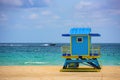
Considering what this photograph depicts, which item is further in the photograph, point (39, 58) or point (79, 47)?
point (39, 58)

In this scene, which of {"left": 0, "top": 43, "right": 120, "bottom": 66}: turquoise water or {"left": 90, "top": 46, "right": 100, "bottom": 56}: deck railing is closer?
{"left": 90, "top": 46, "right": 100, "bottom": 56}: deck railing

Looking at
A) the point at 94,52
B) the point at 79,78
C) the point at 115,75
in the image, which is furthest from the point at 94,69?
the point at 79,78

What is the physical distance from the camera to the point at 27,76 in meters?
12.0

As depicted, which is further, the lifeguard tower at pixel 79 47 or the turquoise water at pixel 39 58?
the turquoise water at pixel 39 58

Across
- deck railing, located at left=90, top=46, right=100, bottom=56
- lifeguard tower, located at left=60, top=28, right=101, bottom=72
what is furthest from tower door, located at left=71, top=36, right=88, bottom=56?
deck railing, located at left=90, top=46, right=100, bottom=56

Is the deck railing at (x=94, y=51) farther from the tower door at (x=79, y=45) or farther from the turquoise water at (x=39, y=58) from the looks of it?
the turquoise water at (x=39, y=58)

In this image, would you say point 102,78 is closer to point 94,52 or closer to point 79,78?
point 79,78

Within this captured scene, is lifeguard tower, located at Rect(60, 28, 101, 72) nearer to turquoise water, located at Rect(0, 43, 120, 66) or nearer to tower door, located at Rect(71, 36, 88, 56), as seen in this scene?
tower door, located at Rect(71, 36, 88, 56)

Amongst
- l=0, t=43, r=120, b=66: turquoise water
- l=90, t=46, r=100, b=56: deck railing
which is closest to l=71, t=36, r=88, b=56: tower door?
l=90, t=46, r=100, b=56: deck railing

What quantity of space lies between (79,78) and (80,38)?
2016 mm

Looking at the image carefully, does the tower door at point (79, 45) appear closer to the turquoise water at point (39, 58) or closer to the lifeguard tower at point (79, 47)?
the lifeguard tower at point (79, 47)

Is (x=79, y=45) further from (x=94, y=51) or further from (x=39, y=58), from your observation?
(x=39, y=58)

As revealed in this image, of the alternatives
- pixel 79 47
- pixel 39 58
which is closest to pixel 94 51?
pixel 79 47

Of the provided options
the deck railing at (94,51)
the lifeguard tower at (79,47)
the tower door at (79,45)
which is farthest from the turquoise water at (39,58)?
the tower door at (79,45)
